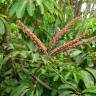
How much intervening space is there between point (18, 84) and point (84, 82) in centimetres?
48

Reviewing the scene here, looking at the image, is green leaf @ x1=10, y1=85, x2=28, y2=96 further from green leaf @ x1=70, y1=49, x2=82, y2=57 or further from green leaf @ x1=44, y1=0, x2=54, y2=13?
green leaf @ x1=44, y1=0, x2=54, y2=13

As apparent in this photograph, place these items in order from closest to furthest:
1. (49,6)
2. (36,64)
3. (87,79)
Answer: (87,79) < (36,64) < (49,6)

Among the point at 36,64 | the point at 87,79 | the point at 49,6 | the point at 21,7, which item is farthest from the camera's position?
the point at 49,6

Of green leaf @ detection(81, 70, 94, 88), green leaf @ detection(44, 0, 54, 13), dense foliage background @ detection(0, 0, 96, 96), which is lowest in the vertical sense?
green leaf @ detection(81, 70, 94, 88)

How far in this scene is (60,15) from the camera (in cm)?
279

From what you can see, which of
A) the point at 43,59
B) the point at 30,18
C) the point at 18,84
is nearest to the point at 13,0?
the point at 30,18

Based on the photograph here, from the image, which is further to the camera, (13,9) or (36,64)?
(13,9)

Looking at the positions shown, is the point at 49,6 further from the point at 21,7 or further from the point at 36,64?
the point at 36,64

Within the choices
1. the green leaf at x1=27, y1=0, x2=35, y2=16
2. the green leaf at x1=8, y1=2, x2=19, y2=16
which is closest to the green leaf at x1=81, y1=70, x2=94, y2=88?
the green leaf at x1=27, y1=0, x2=35, y2=16

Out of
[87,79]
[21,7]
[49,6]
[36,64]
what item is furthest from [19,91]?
[49,6]

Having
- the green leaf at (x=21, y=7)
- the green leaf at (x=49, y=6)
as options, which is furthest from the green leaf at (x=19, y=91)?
the green leaf at (x=49, y=6)

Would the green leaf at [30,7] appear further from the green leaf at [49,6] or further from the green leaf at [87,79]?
the green leaf at [87,79]

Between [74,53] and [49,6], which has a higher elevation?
[49,6]

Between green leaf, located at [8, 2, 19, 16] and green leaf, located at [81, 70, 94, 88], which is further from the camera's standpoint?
green leaf, located at [8, 2, 19, 16]
